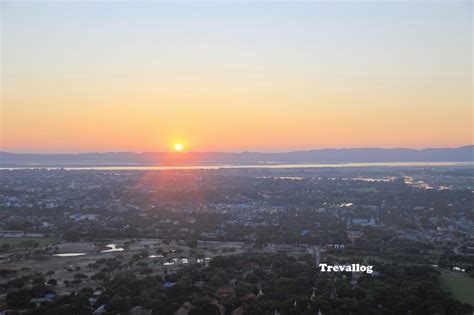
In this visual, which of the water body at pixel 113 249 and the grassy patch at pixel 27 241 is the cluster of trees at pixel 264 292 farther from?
the grassy patch at pixel 27 241

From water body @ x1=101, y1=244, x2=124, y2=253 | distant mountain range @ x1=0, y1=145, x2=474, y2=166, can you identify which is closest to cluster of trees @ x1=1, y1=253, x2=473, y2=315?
water body @ x1=101, y1=244, x2=124, y2=253

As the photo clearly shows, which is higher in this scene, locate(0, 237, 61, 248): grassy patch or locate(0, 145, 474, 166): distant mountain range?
locate(0, 145, 474, 166): distant mountain range

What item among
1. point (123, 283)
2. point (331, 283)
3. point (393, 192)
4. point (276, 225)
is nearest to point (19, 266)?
point (123, 283)

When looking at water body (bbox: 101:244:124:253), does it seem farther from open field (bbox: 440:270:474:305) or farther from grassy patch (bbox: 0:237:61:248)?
open field (bbox: 440:270:474:305)

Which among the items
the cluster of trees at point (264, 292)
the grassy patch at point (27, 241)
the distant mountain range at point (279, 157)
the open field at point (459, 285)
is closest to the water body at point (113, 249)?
the grassy patch at point (27, 241)

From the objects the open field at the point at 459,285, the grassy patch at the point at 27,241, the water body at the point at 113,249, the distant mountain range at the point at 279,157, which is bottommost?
the open field at the point at 459,285

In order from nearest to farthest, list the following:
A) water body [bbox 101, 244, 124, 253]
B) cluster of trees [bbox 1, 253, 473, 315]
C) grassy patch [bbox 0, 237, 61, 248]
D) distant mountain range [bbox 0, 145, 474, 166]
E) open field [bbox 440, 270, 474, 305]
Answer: cluster of trees [bbox 1, 253, 473, 315], open field [bbox 440, 270, 474, 305], water body [bbox 101, 244, 124, 253], grassy patch [bbox 0, 237, 61, 248], distant mountain range [bbox 0, 145, 474, 166]
